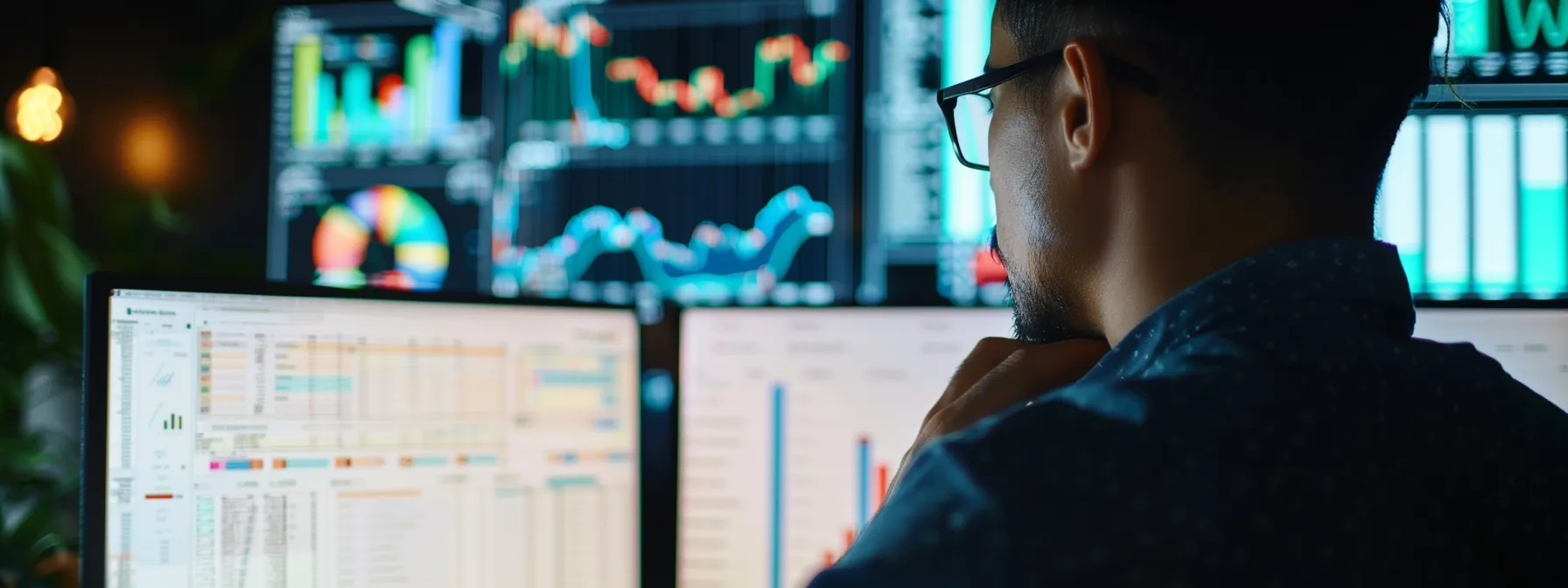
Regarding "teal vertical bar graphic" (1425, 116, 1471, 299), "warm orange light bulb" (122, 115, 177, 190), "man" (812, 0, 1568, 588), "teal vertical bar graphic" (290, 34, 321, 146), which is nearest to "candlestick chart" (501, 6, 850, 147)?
"teal vertical bar graphic" (290, 34, 321, 146)

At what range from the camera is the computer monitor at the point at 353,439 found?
0.79m

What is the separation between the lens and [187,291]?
818 mm

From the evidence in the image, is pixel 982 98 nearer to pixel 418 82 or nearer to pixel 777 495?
pixel 777 495

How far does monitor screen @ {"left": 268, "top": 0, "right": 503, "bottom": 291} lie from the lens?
7.60 ft

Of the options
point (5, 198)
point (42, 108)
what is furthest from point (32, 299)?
point (42, 108)

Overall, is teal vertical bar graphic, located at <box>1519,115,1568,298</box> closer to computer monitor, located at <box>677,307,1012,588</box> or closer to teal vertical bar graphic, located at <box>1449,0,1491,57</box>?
teal vertical bar graphic, located at <box>1449,0,1491,57</box>

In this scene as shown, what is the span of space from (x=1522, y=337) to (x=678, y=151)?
1.53m

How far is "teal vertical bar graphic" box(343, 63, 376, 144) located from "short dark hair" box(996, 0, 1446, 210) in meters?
2.04

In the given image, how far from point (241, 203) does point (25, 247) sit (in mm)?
495

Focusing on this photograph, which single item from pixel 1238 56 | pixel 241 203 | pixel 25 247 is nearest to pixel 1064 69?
pixel 1238 56

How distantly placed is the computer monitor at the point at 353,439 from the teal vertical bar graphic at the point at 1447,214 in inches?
55.2

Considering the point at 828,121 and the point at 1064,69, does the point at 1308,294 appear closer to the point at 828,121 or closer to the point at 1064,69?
the point at 1064,69

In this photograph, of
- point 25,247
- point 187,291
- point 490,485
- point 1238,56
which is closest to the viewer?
point 1238,56

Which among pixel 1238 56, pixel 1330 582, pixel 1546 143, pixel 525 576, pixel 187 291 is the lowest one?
pixel 525 576
